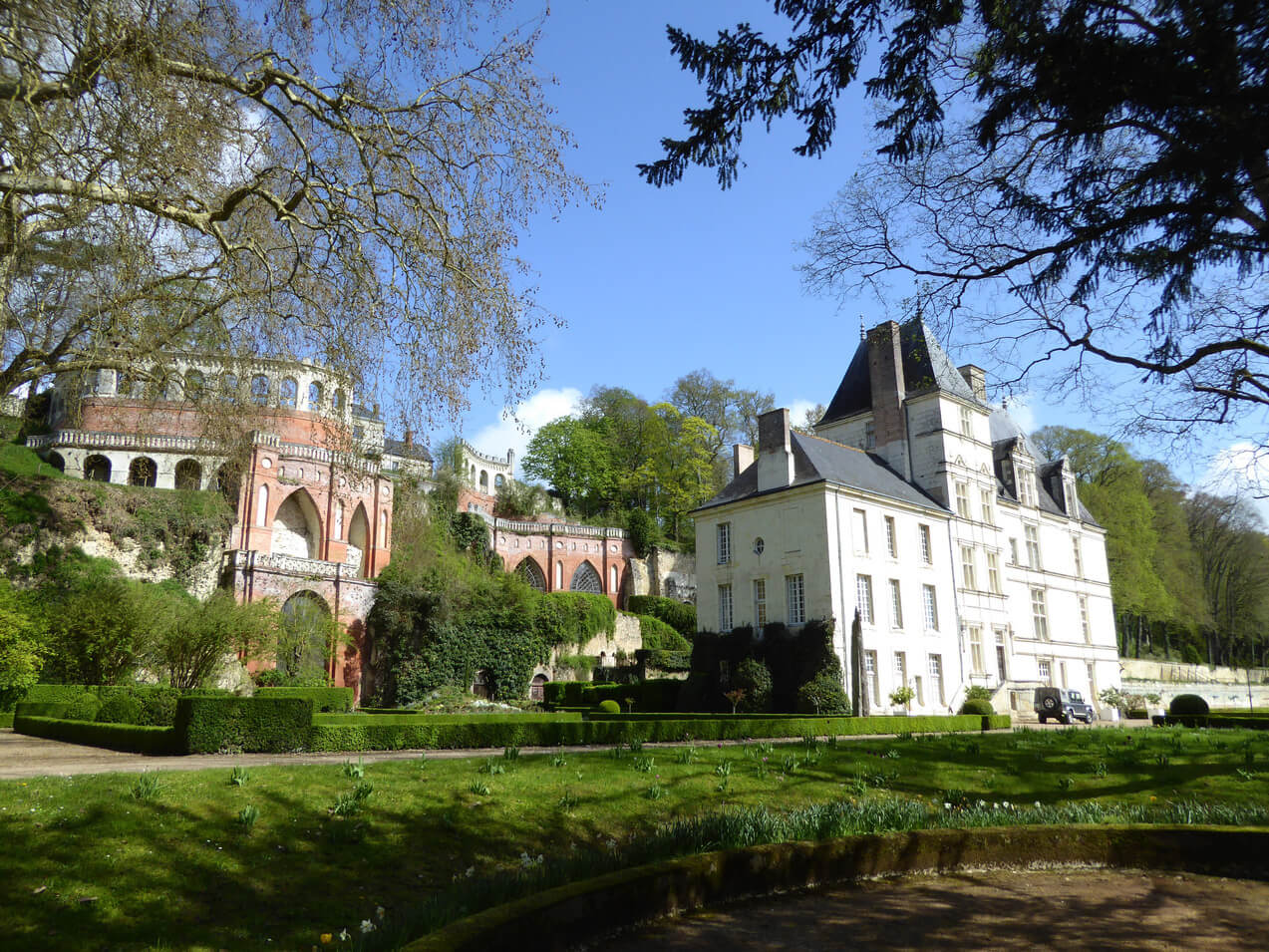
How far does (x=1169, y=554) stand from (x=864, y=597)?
121ft

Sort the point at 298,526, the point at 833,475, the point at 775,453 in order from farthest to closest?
the point at 298,526 → the point at 775,453 → the point at 833,475

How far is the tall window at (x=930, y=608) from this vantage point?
1221 inches

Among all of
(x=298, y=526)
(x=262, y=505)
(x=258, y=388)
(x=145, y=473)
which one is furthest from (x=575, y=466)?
(x=258, y=388)

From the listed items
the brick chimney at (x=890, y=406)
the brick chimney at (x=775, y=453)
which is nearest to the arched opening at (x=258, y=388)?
the brick chimney at (x=775, y=453)

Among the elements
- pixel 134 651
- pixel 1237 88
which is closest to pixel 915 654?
pixel 134 651

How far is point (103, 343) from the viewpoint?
9875 millimetres

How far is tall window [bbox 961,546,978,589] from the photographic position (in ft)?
110

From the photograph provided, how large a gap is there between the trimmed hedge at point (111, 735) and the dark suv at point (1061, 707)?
2794cm

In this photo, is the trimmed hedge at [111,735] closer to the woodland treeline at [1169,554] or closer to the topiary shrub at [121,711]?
the topiary shrub at [121,711]

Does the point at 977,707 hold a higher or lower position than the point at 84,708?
lower

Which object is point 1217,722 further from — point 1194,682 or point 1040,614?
point 1194,682

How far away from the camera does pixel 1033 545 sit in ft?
126

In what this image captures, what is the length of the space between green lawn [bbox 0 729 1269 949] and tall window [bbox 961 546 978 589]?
830 inches

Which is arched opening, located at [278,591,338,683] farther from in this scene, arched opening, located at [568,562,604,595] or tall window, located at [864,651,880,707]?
arched opening, located at [568,562,604,595]
